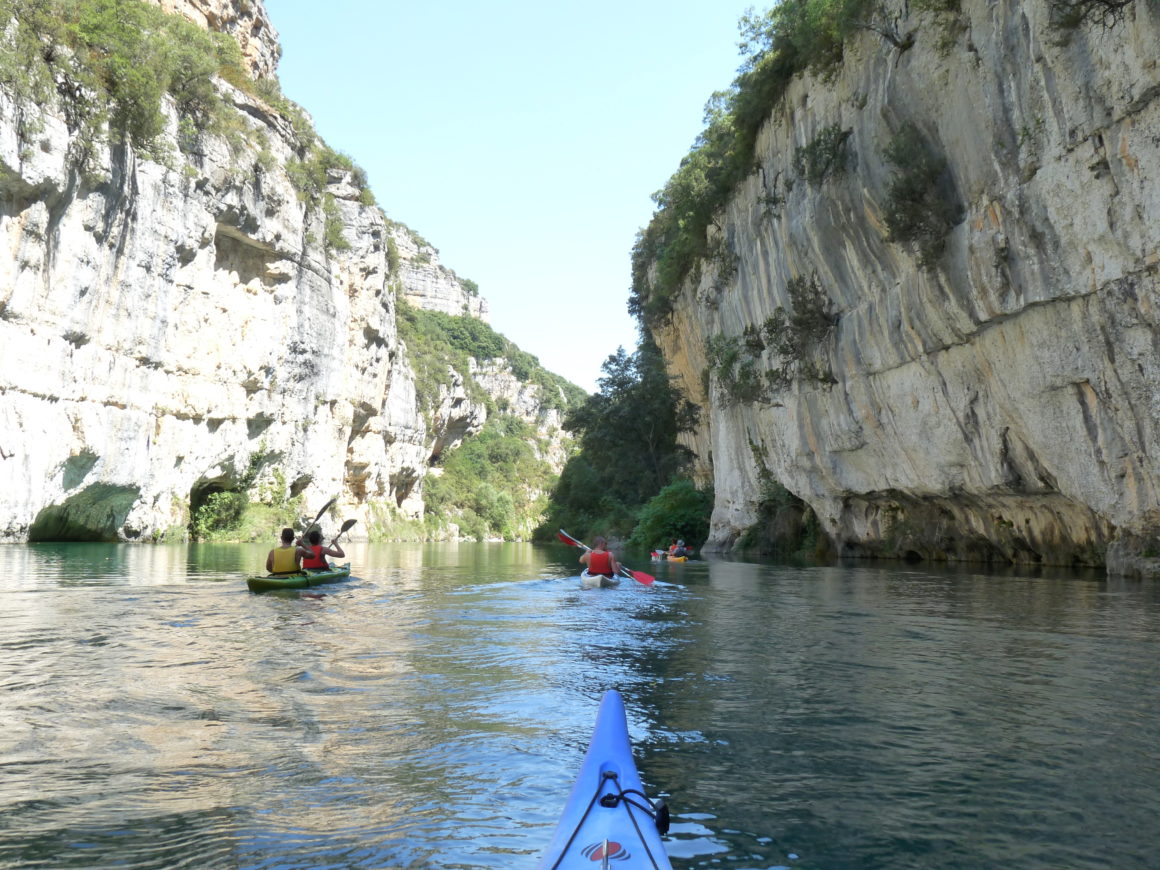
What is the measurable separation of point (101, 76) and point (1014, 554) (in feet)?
104

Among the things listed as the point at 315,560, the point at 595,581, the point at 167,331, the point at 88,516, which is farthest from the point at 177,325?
the point at 595,581

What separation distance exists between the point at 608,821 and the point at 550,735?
218cm

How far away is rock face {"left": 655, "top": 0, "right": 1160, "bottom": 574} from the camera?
1333cm

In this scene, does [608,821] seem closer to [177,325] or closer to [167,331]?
[167,331]

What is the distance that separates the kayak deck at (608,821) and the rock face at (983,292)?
12.1m

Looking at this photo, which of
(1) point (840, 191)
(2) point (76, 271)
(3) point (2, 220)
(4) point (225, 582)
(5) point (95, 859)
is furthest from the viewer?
(2) point (76, 271)

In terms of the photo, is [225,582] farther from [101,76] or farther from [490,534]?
[490,534]

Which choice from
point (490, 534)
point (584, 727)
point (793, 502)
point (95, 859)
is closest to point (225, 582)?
point (584, 727)

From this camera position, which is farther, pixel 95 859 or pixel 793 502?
pixel 793 502

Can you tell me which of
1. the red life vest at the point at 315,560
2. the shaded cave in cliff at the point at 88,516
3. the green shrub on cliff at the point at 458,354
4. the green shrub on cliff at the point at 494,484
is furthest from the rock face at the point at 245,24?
the green shrub on cliff at the point at 494,484

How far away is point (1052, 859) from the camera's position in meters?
3.75

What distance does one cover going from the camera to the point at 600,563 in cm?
1670

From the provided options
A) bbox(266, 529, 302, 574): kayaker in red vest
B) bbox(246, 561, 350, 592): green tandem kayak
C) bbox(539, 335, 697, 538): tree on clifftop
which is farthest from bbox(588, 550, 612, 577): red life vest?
bbox(539, 335, 697, 538): tree on clifftop

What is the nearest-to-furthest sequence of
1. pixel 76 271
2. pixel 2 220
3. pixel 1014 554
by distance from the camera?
pixel 1014 554, pixel 2 220, pixel 76 271
